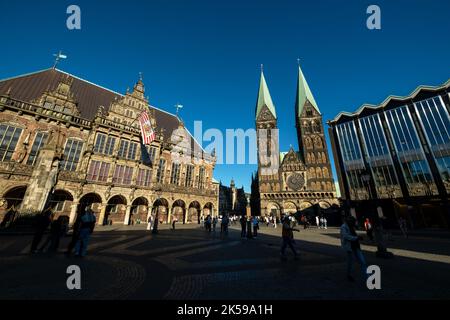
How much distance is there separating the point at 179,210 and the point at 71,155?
Answer: 672 inches

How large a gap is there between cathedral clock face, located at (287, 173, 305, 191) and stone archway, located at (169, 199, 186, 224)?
1125 inches

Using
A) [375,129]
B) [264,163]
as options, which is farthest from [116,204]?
[375,129]

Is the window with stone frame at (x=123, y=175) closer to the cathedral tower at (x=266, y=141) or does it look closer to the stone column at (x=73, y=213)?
the stone column at (x=73, y=213)

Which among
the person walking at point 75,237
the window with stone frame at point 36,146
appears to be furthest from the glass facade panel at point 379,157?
the window with stone frame at point 36,146

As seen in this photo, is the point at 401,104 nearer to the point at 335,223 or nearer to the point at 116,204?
the point at 335,223

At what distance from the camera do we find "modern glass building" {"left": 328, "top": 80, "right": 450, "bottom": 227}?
24422 millimetres

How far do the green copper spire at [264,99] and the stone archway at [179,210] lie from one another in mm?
40406

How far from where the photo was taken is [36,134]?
2011 cm

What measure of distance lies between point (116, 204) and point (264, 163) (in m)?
37.4

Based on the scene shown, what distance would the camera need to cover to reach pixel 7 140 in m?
18.7

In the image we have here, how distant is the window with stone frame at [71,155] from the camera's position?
21.5m

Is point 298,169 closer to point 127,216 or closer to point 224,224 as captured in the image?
point 224,224

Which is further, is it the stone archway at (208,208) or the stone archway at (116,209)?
the stone archway at (208,208)
